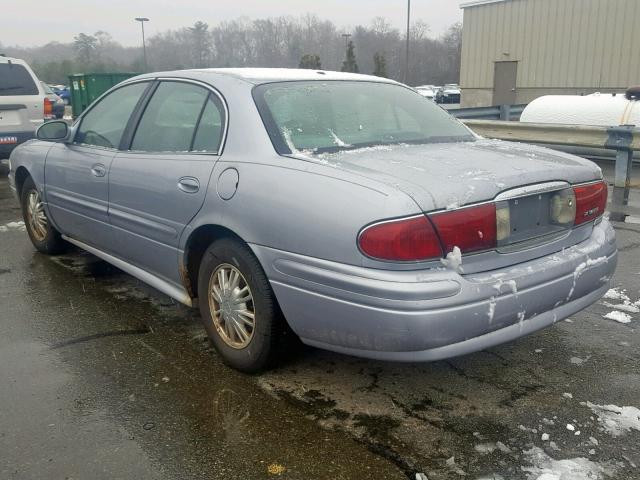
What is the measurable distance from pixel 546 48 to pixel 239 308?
2249 cm

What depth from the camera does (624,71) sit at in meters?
20.3

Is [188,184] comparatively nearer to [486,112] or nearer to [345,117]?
[345,117]

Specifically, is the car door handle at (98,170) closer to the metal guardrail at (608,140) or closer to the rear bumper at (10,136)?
the metal guardrail at (608,140)

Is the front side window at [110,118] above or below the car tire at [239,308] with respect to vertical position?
above

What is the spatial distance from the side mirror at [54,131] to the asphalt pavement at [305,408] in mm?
1453

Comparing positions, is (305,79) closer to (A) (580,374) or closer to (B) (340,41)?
(A) (580,374)

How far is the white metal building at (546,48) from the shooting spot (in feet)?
66.6

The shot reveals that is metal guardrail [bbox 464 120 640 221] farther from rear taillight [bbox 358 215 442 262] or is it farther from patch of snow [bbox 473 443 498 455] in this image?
rear taillight [bbox 358 215 442 262]

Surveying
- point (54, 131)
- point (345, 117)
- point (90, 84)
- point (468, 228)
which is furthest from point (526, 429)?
point (90, 84)

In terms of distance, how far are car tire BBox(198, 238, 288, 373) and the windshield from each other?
1.99ft

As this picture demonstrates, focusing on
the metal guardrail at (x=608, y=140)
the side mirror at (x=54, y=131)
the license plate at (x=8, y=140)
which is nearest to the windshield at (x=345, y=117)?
the side mirror at (x=54, y=131)

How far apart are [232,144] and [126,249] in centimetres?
127

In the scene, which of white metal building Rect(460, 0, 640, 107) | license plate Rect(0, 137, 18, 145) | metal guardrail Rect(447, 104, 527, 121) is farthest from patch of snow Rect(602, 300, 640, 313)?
white metal building Rect(460, 0, 640, 107)

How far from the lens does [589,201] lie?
315 cm
